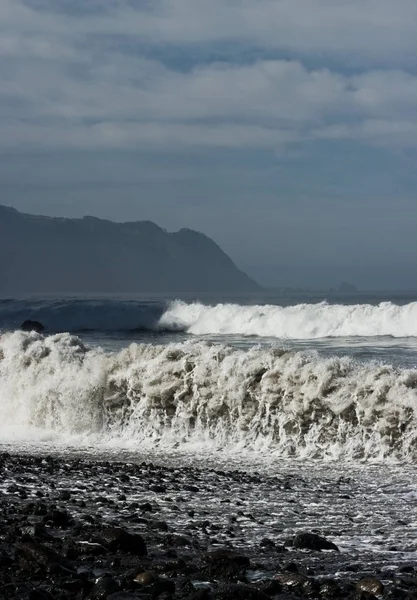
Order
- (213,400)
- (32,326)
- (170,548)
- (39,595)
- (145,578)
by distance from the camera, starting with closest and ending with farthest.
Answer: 1. (39,595)
2. (145,578)
3. (170,548)
4. (213,400)
5. (32,326)

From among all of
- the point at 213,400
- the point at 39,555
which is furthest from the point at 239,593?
the point at 213,400

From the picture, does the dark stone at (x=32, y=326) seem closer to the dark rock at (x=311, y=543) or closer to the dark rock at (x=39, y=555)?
the dark rock at (x=311, y=543)

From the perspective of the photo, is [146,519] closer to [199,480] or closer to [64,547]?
[64,547]

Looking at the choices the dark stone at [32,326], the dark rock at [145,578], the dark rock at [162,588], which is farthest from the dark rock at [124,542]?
the dark stone at [32,326]

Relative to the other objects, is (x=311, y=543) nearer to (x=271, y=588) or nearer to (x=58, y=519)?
(x=271, y=588)

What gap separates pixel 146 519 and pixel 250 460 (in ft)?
18.4

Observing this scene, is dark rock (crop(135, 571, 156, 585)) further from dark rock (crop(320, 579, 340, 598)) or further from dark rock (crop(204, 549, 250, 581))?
dark rock (crop(320, 579, 340, 598))

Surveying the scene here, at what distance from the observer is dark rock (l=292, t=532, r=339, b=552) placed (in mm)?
8164

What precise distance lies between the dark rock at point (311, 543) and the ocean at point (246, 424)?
168 mm

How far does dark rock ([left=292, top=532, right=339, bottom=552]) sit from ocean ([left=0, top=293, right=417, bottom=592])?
6.6 inches

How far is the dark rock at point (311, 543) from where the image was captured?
8.16 metres

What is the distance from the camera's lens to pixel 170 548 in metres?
8.10

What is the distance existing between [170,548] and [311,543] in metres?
1.32

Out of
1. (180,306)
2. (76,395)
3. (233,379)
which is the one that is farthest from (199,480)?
(180,306)
